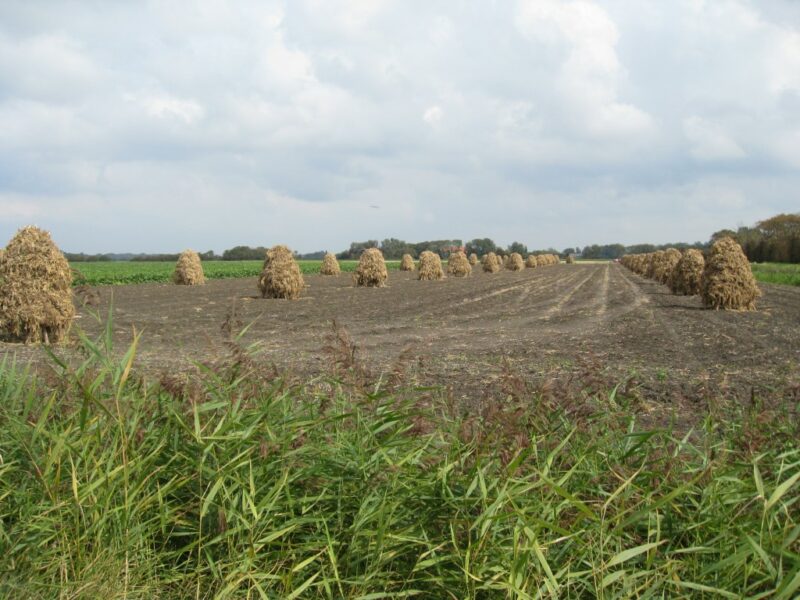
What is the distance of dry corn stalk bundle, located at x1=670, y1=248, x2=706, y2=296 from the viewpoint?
2777 cm

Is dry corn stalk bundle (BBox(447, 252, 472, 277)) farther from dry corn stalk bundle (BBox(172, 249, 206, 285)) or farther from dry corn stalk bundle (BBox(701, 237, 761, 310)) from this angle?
dry corn stalk bundle (BBox(701, 237, 761, 310))

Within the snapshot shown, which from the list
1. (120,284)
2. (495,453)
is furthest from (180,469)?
(120,284)

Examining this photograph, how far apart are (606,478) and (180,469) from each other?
2.13 metres

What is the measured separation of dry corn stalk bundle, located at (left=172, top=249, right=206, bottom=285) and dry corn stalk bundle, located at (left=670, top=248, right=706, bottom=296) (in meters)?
25.9

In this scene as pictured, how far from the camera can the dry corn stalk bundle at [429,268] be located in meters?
44.6

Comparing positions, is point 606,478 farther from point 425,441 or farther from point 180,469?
point 180,469

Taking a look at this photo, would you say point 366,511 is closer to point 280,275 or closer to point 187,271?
point 280,275

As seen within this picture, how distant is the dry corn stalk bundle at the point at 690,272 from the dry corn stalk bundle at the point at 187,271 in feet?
85.0

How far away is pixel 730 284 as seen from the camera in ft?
67.1

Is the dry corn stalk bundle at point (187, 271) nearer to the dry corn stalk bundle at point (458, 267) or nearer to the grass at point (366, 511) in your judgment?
the dry corn stalk bundle at point (458, 267)

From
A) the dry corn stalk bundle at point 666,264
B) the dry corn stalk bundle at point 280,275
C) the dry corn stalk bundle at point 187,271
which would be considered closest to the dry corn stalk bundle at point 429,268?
the dry corn stalk bundle at point 666,264

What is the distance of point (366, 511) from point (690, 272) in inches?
1097

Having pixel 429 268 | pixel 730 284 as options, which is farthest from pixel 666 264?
pixel 730 284

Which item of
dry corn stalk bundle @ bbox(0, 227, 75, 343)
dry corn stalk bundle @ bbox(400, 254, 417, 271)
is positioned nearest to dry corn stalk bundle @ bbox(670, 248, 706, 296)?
dry corn stalk bundle @ bbox(0, 227, 75, 343)
